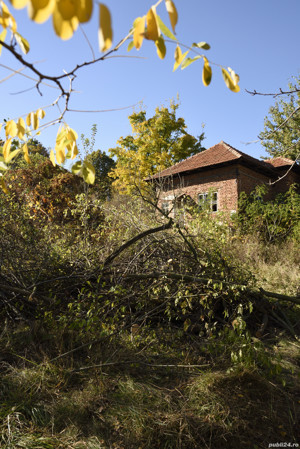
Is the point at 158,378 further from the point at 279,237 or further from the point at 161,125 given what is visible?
the point at 161,125

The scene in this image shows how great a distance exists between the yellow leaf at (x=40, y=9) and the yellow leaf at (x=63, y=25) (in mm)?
14

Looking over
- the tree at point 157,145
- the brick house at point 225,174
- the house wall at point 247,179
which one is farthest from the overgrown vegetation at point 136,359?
the tree at point 157,145

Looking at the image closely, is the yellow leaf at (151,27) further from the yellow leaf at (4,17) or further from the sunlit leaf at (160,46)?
the yellow leaf at (4,17)

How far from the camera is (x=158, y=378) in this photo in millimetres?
2850

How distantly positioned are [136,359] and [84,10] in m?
2.99

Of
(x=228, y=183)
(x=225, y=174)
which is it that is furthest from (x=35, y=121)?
(x=225, y=174)

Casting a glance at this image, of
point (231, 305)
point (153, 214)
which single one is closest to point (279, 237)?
point (153, 214)

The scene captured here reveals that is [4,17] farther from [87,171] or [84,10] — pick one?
[87,171]

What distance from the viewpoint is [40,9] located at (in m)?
0.72

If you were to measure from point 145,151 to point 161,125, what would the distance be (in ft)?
8.40

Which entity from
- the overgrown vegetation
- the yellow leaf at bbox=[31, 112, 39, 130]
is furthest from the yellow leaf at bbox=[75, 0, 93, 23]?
the overgrown vegetation

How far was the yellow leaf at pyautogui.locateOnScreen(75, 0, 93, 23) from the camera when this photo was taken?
0.72 metres

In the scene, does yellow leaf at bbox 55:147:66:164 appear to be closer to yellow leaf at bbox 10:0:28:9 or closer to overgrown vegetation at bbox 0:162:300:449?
yellow leaf at bbox 10:0:28:9

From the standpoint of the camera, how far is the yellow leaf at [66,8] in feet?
2.35
